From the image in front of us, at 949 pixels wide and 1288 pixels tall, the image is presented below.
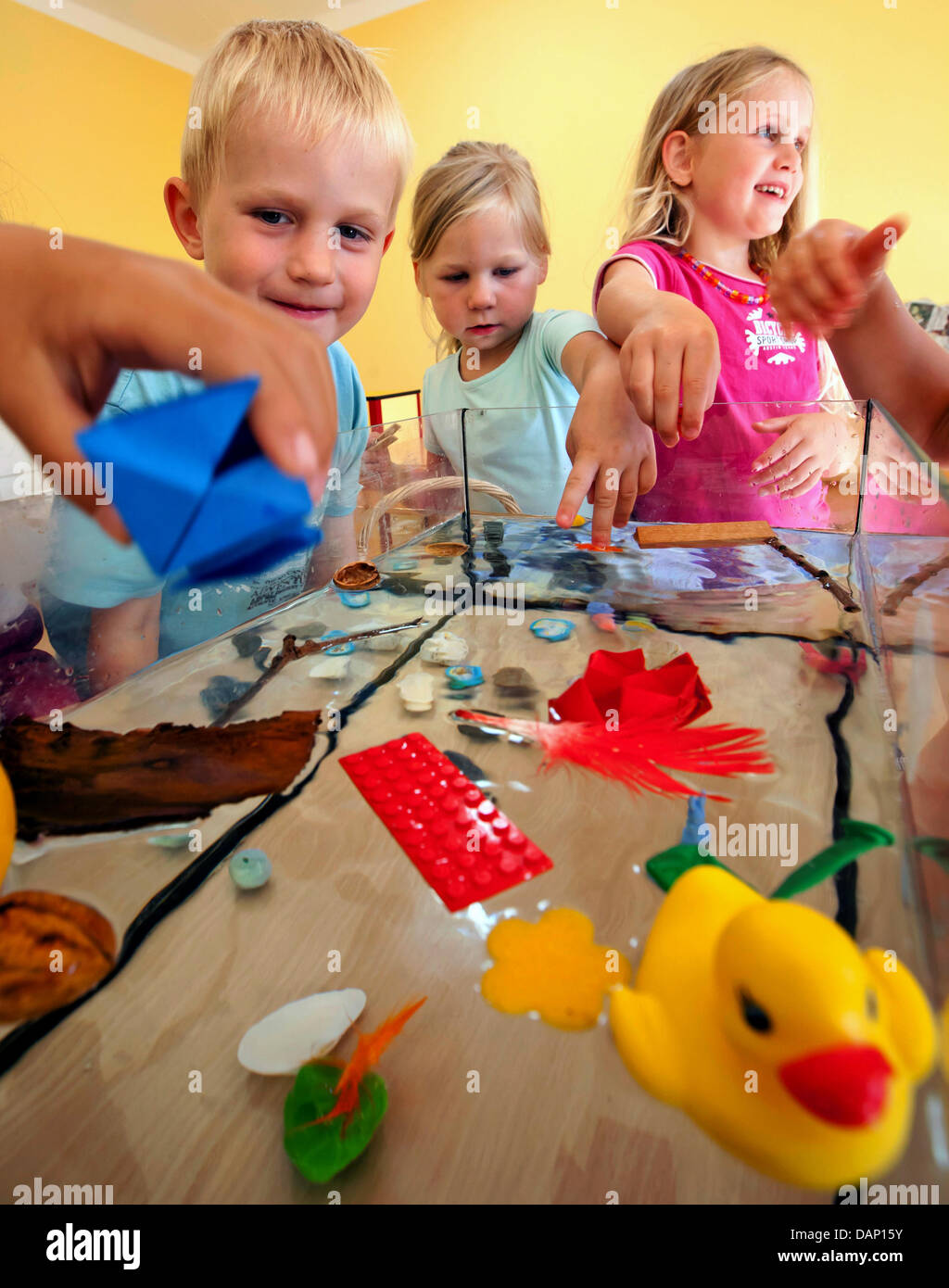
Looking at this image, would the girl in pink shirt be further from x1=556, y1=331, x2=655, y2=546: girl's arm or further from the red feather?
the red feather

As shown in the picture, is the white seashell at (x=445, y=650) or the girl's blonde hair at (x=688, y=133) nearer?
the white seashell at (x=445, y=650)

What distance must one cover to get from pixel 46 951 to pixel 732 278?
3.61 ft

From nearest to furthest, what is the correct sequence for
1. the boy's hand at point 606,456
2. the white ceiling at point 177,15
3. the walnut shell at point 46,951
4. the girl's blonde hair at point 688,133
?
the walnut shell at point 46,951 < the boy's hand at point 606,456 < the girl's blonde hair at point 688,133 < the white ceiling at point 177,15

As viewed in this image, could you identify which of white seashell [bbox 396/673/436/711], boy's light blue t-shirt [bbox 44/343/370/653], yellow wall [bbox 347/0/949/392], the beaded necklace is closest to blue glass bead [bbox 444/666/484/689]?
white seashell [bbox 396/673/436/711]

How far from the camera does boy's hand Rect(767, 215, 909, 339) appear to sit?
54cm

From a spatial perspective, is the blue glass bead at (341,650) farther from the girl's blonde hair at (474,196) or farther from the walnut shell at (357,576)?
the girl's blonde hair at (474,196)

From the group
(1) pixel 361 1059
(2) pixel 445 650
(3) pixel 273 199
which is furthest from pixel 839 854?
(3) pixel 273 199

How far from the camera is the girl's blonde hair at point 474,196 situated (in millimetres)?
1065

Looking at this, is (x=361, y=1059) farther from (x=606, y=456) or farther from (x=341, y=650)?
(x=606, y=456)

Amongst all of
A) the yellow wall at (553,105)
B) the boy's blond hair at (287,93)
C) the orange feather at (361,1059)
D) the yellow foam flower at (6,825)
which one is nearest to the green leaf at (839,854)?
the orange feather at (361,1059)

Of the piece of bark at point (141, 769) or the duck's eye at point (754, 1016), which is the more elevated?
the duck's eye at point (754, 1016)

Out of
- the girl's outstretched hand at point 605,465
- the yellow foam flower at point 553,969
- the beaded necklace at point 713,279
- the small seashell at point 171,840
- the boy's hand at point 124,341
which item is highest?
the beaded necklace at point 713,279

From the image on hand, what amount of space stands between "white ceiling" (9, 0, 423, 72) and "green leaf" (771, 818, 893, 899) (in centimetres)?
323

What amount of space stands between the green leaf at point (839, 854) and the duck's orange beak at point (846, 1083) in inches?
4.5
